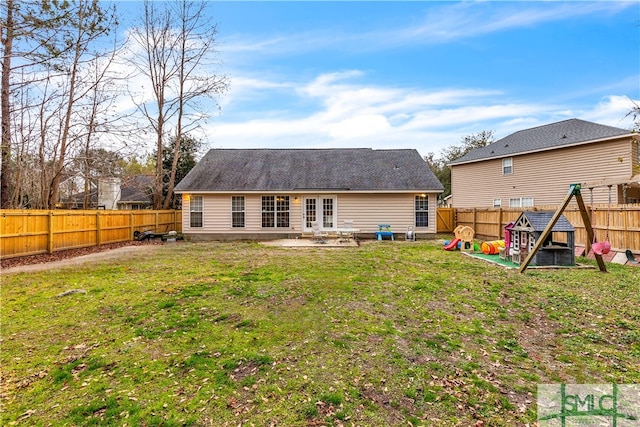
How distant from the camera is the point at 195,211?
53.5 ft

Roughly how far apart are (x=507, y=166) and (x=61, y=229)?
75.4 ft

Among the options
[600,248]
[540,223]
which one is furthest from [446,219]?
[600,248]

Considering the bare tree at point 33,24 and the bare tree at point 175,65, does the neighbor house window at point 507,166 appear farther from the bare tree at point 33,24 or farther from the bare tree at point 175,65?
the bare tree at point 33,24

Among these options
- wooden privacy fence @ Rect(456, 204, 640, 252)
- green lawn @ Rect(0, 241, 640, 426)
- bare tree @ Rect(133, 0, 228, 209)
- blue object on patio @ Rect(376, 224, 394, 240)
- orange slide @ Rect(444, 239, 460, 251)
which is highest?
bare tree @ Rect(133, 0, 228, 209)

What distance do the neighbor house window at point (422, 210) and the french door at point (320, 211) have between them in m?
4.38

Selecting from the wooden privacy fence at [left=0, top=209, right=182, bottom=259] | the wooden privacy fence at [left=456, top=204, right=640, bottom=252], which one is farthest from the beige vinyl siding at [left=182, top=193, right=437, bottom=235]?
the wooden privacy fence at [left=456, top=204, right=640, bottom=252]

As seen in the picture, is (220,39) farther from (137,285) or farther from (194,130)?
(137,285)

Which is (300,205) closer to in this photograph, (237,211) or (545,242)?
(237,211)

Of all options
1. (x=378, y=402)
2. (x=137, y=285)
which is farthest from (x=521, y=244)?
(x=137, y=285)

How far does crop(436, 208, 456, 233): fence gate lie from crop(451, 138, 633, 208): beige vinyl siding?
2412 millimetres

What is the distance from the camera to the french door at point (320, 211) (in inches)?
633

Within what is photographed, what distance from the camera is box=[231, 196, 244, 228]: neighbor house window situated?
52.9 feet

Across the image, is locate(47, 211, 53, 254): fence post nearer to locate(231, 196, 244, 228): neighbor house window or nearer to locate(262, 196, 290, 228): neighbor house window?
locate(231, 196, 244, 228): neighbor house window

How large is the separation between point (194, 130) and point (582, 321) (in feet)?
71.8
